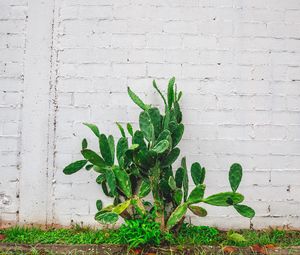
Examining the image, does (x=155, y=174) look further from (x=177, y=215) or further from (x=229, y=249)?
(x=229, y=249)

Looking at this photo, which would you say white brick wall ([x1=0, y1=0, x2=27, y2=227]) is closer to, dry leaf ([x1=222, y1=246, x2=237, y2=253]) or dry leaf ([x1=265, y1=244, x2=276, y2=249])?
dry leaf ([x1=222, y1=246, x2=237, y2=253])

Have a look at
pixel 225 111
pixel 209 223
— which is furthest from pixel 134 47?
pixel 209 223

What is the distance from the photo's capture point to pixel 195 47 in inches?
120

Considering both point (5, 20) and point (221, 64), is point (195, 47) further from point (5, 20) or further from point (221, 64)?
point (5, 20)

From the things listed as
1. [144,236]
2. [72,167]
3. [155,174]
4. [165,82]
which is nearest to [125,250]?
[144,236]

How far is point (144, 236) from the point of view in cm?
249

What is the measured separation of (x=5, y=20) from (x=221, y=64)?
1849 mm

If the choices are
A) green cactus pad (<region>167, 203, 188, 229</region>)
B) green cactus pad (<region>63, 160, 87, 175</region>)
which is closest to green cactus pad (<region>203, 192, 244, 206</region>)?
green cactus pad (<region>167, 203, 188, 229</region>)

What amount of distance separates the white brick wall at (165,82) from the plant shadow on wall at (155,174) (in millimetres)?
409

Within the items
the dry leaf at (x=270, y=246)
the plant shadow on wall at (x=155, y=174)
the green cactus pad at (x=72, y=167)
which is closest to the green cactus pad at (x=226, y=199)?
the plant shadow on wall at (x=155, y=174)

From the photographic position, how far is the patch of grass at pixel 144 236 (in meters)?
2.54

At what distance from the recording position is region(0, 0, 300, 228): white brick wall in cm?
302

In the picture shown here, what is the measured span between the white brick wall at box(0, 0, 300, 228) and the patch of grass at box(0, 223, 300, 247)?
0.48ft

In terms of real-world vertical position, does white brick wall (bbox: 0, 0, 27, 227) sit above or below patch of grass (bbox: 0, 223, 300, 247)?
above
